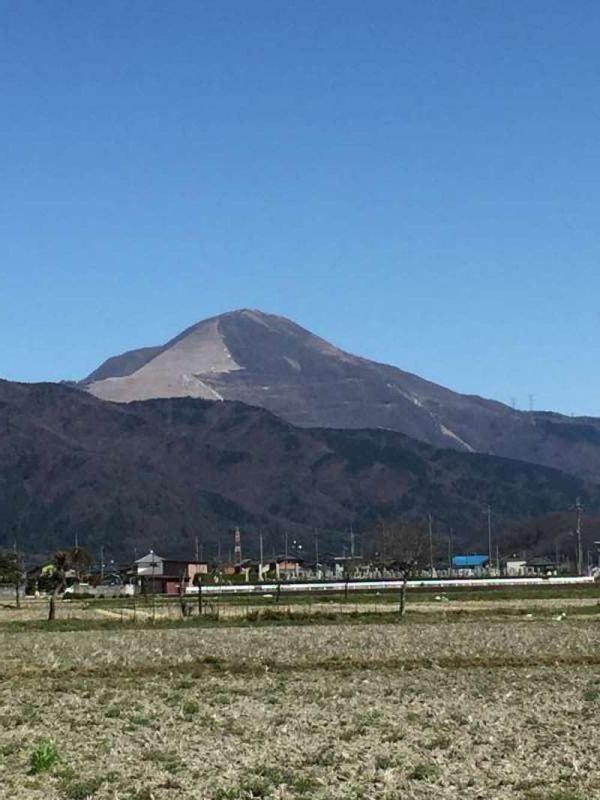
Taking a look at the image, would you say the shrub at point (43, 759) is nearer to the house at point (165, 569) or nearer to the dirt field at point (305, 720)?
the dirt field at point (305, 720)

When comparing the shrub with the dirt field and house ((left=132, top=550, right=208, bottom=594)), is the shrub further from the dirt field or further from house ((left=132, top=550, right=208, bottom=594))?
house ((left=132, top=550, right=208, bottom=594))

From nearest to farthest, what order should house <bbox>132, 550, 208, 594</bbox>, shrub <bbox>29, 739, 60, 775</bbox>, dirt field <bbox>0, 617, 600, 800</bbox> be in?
dirt field <bbox>0, 617, 600, 800</bbox> < shrub <bbox>29, 739, 60, 775</bbox> < house <bbox>132, 550, 208, 594</bbox>

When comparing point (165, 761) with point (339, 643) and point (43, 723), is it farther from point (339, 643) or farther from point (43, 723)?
point (339, 643)

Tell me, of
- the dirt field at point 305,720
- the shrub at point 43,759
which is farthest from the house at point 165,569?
the shrub at point 43,759

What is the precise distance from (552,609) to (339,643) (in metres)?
29.4

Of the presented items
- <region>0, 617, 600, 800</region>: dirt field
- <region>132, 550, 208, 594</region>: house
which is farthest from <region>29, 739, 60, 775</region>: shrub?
<region>132, 550, 208, 594</region>: house

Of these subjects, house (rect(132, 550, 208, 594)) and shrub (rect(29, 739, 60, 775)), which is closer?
shrub (rect(29, 739, 60, 775))

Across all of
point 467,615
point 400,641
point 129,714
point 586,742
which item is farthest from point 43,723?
point 467,615

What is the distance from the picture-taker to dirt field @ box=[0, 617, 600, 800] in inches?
667

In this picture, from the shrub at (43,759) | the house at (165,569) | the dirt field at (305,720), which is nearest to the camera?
the dirt field at (305,720)

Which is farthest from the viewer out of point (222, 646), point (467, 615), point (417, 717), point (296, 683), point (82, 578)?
point (82, 578)

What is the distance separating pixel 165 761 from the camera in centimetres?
1867

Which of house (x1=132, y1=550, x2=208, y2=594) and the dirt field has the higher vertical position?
house (x1=132, y1=550, x2=208, y2=594)

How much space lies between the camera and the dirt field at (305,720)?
16938 mm
